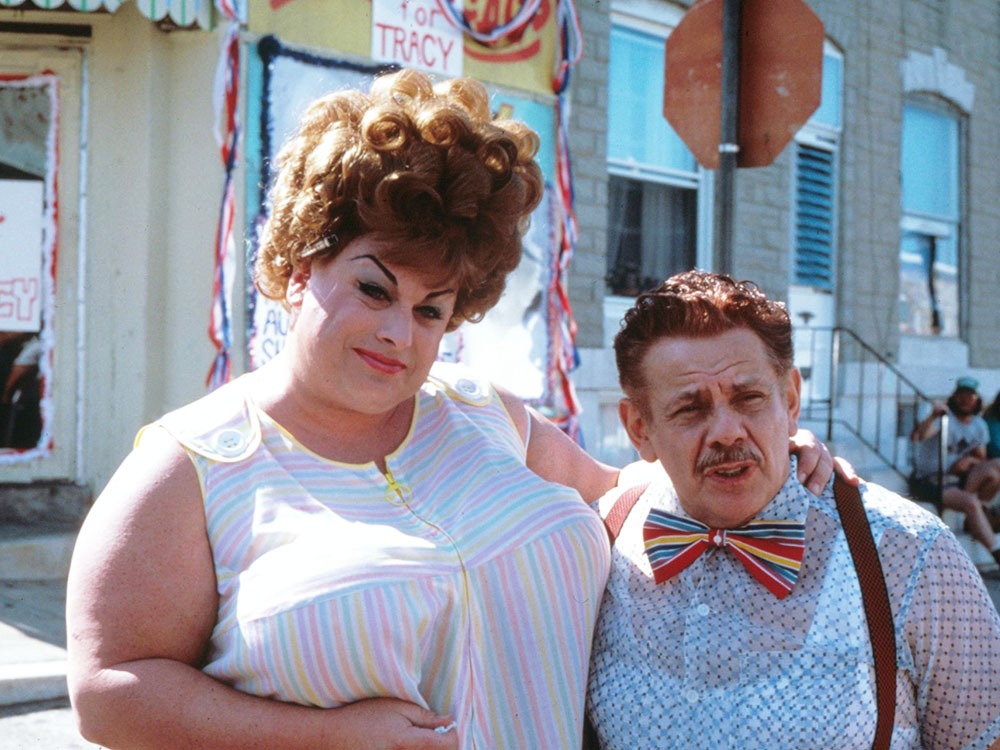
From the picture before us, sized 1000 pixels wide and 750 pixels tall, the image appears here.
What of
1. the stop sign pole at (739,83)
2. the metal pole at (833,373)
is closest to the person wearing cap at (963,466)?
the metal pole at (833,373)

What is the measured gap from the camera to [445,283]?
2121 mm

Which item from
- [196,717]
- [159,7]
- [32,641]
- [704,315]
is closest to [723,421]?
[704,315]

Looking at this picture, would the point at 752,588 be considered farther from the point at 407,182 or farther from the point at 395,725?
the point at 407,182

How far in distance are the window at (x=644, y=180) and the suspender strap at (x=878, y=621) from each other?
6481 millimetres

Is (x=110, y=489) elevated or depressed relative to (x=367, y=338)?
depressed

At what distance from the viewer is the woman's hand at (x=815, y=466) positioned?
2.21m

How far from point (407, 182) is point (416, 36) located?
16.8 feet

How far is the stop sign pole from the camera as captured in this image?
373 centimetres

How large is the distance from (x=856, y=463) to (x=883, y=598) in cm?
790

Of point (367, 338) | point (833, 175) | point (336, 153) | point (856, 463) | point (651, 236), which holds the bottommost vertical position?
point (856, 463)

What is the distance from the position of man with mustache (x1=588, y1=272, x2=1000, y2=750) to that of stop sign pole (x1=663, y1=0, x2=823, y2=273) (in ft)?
5.14

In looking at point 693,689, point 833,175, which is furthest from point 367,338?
point 833,175

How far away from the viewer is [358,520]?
77.5 inches

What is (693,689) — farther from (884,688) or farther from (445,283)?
(445,283)
